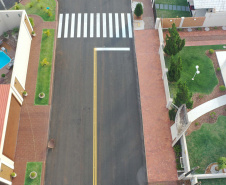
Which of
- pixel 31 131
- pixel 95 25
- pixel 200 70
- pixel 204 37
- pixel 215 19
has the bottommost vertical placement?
pixel 31 131

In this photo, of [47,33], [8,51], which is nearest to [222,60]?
[47,33]

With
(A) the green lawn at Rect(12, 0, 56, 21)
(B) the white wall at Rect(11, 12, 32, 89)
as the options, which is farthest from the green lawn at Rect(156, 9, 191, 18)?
(B) the white wall at Rect(11, 12, 32, 89)

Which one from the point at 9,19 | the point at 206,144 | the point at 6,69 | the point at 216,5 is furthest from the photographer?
the point at 216,5

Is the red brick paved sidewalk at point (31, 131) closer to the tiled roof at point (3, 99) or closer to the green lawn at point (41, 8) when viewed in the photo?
the tiled roof at point (3, 99)

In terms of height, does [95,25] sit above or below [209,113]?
above

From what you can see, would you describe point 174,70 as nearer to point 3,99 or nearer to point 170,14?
point 170,14

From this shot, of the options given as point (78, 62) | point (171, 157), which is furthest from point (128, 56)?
point (171, 157)

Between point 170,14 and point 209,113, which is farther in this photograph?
point 170,14
